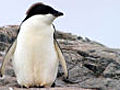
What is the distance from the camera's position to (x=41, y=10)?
8422mm

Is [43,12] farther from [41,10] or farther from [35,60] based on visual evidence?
[35,60]

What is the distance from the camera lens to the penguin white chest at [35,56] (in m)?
8.31

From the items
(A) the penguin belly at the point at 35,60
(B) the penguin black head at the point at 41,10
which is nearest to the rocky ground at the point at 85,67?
(A) the penguin belly at the point at 35,60

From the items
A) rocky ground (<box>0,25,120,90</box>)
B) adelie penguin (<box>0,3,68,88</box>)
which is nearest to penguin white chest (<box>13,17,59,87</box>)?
adelie penguin (<box>0,3,68,88</box>)

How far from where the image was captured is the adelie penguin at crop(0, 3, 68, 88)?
830 centimetres

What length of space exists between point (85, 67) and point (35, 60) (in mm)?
3214

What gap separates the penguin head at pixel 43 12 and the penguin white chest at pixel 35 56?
0.66 feet

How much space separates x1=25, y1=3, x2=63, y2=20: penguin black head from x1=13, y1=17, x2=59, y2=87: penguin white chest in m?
0.27

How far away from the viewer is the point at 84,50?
39.3 ft

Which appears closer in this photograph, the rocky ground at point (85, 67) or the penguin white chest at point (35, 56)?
the penguin white chest at point (35, 56)

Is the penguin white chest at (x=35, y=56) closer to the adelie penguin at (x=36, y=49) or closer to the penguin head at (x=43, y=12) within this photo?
the adelie penguin at (x=36, y=49)

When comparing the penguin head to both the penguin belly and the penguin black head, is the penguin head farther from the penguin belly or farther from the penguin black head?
the penguin belly

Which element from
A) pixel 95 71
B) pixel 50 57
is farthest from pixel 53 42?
pixel 95 71

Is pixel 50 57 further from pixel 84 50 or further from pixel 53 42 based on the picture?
pixel 84 50
